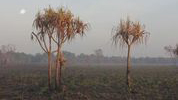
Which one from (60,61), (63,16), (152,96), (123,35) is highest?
(63,16)

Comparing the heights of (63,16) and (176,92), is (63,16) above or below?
above

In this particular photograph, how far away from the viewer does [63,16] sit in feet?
59.8

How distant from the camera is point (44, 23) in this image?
1853cm

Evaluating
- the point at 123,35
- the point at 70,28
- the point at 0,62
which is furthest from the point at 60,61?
the point at 0,62

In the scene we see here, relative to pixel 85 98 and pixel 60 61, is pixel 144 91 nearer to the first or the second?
pixel 85 98

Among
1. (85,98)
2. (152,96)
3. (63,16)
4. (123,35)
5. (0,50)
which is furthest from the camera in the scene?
(0,50)

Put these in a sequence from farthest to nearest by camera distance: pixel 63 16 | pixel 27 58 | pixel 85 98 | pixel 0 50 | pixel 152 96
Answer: pixel 27 58 → pixel 0 50 → pixel 63 16 → pixel 152 96 → pixel 85 98

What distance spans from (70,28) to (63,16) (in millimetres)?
1223

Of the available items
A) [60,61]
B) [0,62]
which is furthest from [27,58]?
[60,61]

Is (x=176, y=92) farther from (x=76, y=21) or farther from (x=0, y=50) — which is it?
(x=0, y=50)

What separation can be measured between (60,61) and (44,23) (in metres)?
3.61

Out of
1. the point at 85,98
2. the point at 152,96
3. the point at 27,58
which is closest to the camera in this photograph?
the point at 85,98

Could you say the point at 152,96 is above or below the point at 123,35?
below

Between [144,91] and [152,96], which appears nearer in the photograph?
[152,96]
